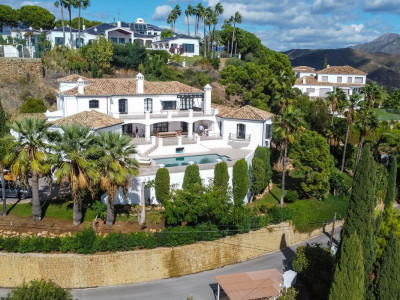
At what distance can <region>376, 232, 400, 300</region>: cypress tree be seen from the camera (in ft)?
57.2

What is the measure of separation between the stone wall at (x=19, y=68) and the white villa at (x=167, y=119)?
35.4ft

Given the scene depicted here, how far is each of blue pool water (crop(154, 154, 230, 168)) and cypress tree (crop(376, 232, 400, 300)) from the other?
18.9m

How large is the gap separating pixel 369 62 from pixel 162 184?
465 ft

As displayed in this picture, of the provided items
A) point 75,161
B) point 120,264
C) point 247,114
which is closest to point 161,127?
point 247,114

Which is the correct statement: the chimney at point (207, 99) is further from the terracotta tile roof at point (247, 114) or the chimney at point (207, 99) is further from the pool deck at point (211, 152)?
the pool deck at point (211, 152)

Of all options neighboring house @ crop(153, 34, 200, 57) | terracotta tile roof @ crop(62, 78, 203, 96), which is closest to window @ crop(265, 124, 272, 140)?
terracotta tile roof @ crop(62, 78, 203, 96)

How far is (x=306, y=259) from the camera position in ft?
85.1

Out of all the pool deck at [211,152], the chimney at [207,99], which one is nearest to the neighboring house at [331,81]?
the chimney at [207,99]

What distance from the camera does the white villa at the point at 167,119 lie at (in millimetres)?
35625

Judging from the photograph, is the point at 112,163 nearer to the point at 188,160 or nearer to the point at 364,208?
the point at 188,160

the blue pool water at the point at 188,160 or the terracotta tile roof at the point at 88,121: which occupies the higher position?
the terracotta tile roof at the point at 88,121

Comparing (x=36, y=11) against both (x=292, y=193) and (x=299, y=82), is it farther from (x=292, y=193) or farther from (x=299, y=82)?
(x=292, y=193)

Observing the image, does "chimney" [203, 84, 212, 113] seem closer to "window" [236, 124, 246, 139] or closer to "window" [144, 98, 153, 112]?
"window" [236, 124, 246, 139]

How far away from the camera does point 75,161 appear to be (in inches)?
985
